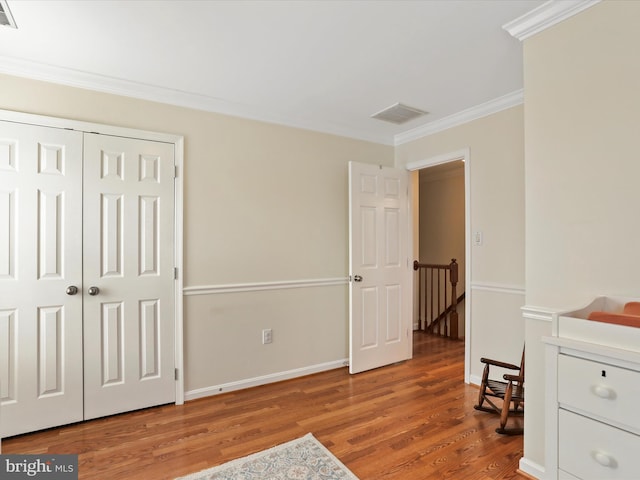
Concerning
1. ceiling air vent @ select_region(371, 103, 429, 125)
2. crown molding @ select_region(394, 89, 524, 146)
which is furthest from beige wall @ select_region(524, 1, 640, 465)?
ceiling air vent @ select_region(371, 103, 429, 125)

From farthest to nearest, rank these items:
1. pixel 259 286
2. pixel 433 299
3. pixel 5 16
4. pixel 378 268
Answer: pixel 433 299
pixel 378 268
pixel 259 286
pixel 5 16

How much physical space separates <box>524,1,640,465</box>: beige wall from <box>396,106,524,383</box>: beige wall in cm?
108

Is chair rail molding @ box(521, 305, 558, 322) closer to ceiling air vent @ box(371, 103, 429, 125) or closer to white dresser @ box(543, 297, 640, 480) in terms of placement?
white dresser @ box(543, 297, 640, 480)

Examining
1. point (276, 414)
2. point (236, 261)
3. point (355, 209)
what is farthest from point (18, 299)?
point (355, 209)

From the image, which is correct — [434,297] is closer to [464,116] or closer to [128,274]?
[464,116]

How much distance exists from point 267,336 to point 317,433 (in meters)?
1.08

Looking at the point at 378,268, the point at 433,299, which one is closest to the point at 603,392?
the point at 378,268

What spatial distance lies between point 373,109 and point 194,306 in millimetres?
2396

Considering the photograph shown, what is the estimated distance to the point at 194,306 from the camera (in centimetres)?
289

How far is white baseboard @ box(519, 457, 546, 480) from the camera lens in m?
1.84

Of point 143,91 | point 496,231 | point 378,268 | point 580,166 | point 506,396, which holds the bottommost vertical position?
point 506,396

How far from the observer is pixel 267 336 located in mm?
3217

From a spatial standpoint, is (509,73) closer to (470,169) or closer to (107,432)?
(470,169)

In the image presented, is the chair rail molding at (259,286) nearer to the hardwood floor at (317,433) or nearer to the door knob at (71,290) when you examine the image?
the door knob at (71,290)
